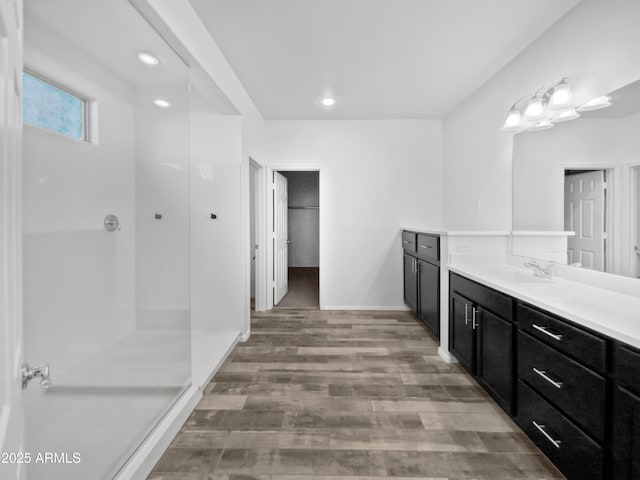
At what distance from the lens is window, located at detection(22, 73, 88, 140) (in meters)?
1.85

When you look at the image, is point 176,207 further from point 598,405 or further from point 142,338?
point 598,405

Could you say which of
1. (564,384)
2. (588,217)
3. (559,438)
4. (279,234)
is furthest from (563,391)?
(279,234)

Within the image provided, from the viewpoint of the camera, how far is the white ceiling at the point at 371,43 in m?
2.05

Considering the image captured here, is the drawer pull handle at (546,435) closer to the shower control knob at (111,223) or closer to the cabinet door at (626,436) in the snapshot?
the cabinet door at (626,436)

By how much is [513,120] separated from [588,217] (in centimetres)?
101

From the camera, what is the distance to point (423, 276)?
3.43m

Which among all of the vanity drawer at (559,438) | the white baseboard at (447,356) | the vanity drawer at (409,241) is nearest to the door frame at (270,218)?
the vanity drawer at (409,241)

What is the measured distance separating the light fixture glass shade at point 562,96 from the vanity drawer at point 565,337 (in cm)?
137

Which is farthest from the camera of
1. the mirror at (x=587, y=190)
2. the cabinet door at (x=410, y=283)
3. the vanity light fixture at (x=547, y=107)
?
the cabinet door at (x=410, y=283)

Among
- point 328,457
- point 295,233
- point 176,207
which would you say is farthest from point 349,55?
point 295,233

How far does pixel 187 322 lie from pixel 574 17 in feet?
10.6

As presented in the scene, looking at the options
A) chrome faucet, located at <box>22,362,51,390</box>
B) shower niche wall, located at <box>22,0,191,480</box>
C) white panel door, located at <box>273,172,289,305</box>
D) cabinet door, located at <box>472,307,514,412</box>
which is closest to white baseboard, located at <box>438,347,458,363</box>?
cabinet door, located at <box>472,307,514,412</box>

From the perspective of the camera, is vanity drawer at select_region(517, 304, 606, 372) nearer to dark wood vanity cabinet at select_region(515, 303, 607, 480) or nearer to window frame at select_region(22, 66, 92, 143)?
dark wood vanity cabinet at select_region(515, 303, 607, 480)

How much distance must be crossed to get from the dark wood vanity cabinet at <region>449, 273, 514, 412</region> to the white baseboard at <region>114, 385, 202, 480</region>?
1.90 metres
